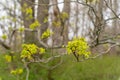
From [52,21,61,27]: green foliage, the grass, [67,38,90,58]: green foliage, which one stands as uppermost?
[52,21,61,27]: green foliage

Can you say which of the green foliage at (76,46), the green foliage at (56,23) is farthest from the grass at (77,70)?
the green foliage at (76,46)

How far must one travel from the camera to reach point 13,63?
22.3ft

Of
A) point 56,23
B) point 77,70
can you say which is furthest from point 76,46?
point 77,70

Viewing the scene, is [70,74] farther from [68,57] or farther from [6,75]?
[6,75]

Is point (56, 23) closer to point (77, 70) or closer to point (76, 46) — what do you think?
point (77, 70)

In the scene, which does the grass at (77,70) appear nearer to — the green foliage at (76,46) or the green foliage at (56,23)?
the green foliage at (56,23)

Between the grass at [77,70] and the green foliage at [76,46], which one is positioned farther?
the grass at [77,70]

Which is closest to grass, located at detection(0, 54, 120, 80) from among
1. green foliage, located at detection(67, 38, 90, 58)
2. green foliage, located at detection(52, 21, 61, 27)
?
green foliage, located at detection(52, 21, 61, 27)

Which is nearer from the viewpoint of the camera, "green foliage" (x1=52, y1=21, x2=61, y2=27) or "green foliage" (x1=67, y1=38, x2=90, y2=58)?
"green foliage" (x1=67, y1=38, x2=90, y2=58)

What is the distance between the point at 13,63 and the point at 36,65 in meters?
0.49

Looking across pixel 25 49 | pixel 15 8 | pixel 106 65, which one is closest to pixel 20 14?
pixel 15 8

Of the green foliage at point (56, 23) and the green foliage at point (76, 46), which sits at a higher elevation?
the green foliage at point (56, 23)

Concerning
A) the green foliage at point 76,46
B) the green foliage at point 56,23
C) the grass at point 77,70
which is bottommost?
the grass at point 77,70

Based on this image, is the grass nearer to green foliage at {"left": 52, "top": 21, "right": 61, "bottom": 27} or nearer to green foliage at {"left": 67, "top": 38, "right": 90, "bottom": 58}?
green foliage at {"left": 52, "top": 21, "right": 61, "bottom": 27}
